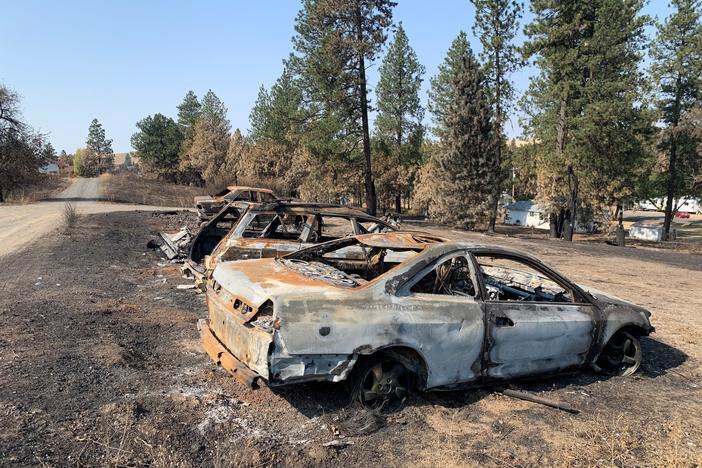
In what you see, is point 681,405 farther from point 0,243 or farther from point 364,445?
point 0,243

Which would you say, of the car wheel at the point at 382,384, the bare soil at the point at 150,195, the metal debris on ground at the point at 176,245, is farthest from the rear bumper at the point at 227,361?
the bare soil at the point at 150,195

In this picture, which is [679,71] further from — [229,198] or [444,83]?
[229,198]

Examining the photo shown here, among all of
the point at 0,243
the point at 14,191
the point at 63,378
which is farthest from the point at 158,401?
the point at 14,191

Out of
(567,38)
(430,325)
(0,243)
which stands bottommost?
(0,243)

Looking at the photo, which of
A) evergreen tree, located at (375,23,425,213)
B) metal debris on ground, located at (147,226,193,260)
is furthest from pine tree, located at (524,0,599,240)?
metal debris on ground, located at (147,226,193,260)

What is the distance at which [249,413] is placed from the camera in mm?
3906

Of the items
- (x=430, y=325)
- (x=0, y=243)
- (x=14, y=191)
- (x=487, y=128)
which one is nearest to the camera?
(x=430, y=325)

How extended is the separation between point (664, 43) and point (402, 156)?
21552 mm

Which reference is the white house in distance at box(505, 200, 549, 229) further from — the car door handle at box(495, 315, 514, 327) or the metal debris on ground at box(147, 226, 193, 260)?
the car door handle at box(495, 315, 514, 327)

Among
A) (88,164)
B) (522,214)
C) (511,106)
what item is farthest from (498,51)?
(88,164)

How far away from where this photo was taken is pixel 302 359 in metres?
3.56

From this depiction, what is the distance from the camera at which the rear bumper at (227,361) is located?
11.8ft

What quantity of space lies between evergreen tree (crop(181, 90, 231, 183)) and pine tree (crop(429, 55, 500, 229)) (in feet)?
102

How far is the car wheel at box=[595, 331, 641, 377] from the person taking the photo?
Result: 5223 millimetres
